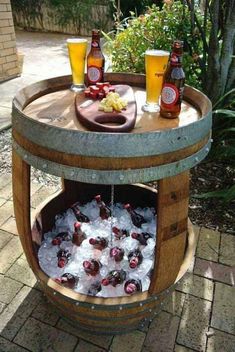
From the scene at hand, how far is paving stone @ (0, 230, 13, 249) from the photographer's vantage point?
2.25 metres

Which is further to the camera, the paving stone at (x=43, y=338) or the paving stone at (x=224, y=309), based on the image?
→ the paving stone at (x=224, y=309)

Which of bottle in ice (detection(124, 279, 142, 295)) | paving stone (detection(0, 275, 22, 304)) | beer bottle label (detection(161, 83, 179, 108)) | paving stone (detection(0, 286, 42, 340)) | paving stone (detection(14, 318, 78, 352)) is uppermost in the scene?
beer bottle label (detection(161, 83, 179, 108))

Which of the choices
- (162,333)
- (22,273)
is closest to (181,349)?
(162,333)

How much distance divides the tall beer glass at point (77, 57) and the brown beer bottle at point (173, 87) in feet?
1.60

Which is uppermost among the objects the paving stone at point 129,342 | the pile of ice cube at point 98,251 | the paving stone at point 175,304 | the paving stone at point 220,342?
the pile of ice cube at point 98,251

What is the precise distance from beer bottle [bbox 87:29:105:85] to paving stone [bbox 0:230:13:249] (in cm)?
125

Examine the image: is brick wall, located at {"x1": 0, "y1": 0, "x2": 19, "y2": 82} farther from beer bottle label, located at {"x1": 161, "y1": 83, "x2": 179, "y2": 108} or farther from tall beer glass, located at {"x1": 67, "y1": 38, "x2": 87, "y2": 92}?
beer bottle label, located at {"x1": 161, "y1": 83, "x2": 179, "y2": 108}

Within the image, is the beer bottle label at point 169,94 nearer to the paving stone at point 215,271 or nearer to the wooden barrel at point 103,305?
the wooden barrel at point 103,305

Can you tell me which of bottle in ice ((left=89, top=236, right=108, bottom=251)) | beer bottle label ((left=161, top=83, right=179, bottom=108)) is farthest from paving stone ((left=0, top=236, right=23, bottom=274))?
beer bottle label ((left=161, top=83, right=179, bottom=108))

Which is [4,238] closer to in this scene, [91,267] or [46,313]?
[46,313]

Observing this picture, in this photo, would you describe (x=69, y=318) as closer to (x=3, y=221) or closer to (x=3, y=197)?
(x=3, y=221)

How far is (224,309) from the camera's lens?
1840 mm

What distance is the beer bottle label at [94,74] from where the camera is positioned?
1.64 meters

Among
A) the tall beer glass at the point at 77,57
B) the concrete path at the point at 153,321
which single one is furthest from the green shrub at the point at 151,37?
the concrete path at the point at 153,321
